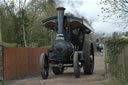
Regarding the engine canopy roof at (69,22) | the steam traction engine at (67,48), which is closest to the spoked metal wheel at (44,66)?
the steam traction engine at (67,48)

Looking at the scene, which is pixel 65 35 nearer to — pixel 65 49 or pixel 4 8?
pixel 65 49

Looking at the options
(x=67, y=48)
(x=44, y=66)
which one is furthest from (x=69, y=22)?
(x=44, y=66)

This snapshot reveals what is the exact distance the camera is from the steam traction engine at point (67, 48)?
32.5 ft

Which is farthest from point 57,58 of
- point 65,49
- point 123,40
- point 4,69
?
point 123,40

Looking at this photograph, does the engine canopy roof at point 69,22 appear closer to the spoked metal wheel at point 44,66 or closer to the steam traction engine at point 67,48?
the steam traction engine at point 67,48

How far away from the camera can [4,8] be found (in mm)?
22859

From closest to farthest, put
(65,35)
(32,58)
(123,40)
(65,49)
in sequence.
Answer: (123,40), (65,49), (65,35), (32,58)

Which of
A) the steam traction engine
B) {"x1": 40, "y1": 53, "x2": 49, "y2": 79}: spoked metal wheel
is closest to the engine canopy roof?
the steam traction engine

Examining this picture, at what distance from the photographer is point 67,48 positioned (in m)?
9.94

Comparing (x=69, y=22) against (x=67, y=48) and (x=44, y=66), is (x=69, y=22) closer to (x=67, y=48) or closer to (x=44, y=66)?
(x=67, y=48)

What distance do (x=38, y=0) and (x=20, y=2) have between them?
2482mm

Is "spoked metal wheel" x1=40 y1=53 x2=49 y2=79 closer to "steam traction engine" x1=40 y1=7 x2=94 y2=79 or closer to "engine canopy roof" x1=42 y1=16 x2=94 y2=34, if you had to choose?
"steam traction engine" x1=40 y1=7 x2=94 y2=79

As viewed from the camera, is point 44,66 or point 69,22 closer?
point 44,66

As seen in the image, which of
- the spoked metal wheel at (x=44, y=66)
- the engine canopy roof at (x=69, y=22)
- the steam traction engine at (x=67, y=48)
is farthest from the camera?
the engine canopy roof at (x=69, y=22)
